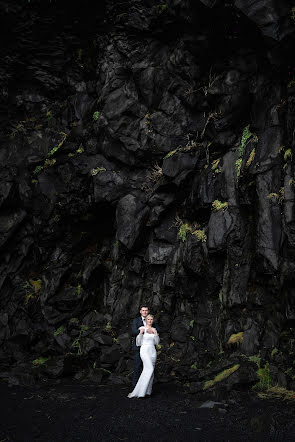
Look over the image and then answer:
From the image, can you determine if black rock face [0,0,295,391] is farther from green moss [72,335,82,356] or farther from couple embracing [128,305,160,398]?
couple embracing [128,305,160,398]

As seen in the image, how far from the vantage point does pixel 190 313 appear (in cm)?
1434

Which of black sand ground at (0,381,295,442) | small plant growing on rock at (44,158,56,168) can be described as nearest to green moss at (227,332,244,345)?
black sand ground at (0,381,295,442)

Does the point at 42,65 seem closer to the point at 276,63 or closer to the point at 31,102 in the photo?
the point at 31,102

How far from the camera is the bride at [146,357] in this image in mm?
10805

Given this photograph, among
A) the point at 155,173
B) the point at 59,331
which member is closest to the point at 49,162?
the point at 155,173

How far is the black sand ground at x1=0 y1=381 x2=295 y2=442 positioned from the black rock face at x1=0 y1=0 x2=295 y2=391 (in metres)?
1.66

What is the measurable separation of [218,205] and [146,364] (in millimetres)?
6251

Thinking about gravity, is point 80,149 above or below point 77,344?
above

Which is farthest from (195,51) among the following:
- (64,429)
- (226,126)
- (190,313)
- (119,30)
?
(64,429)

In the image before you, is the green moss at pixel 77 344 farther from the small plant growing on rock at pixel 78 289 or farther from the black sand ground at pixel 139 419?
the black sand ground at pixel 139 419

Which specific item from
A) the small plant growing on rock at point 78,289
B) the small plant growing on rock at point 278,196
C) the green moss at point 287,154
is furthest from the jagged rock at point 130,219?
the green moss at point 287,154

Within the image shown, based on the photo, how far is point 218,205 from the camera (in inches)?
537

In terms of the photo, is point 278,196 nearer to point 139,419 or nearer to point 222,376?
point 222,376

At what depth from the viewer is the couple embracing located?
10.8m
